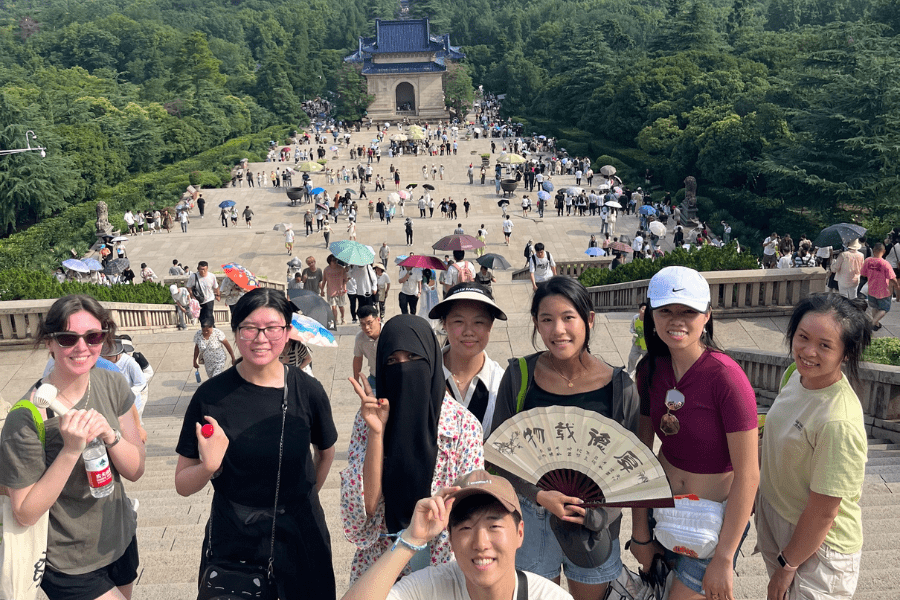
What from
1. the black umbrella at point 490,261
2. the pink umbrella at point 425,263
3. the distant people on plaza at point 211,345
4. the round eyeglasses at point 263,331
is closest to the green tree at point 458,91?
the black umbrella at point 490,261

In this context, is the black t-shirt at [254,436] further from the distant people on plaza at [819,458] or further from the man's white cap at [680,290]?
the distant people on plaza at [819,458]

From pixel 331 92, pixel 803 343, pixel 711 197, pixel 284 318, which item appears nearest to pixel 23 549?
pixel 284 318

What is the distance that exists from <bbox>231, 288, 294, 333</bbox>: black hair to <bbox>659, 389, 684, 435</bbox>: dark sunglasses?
1800 mm

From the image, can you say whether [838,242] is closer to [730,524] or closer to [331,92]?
[730,524]

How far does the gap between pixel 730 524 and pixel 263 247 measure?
99.6ft

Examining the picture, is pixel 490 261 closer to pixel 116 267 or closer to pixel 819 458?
pixel 819 458

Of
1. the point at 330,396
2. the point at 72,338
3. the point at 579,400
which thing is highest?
the point at 72,338

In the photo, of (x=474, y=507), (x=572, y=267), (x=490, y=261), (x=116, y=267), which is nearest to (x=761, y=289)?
(x=490, y=261)

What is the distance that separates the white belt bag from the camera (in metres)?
3.82

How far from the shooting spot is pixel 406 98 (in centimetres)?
8169

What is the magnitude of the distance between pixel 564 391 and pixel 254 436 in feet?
4.69

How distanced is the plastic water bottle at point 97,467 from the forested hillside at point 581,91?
1268 inches

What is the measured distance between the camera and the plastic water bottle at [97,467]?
389cm

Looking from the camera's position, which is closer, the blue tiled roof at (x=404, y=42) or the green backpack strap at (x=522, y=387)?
the green backpack strap at (x=522, y=387)
